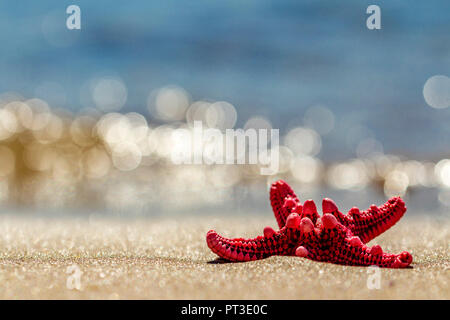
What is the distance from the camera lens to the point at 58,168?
11.5 m

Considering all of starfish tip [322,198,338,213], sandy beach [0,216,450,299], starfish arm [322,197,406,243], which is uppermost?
starfish tip [322,198,338,213]

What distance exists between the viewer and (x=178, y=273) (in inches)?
119

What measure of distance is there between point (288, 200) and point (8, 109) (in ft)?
37.8

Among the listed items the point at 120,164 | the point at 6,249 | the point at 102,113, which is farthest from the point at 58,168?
the point at 6,249

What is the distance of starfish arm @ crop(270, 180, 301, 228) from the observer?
3.31 metres

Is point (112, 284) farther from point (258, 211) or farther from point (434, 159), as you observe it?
point (434, 159)

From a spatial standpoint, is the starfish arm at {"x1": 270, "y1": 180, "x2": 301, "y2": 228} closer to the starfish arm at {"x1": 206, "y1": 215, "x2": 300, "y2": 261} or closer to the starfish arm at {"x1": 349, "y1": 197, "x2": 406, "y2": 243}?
the starfish arm at {"x1": 206, "y1": 215, "x2": 300, "y2": 261}
